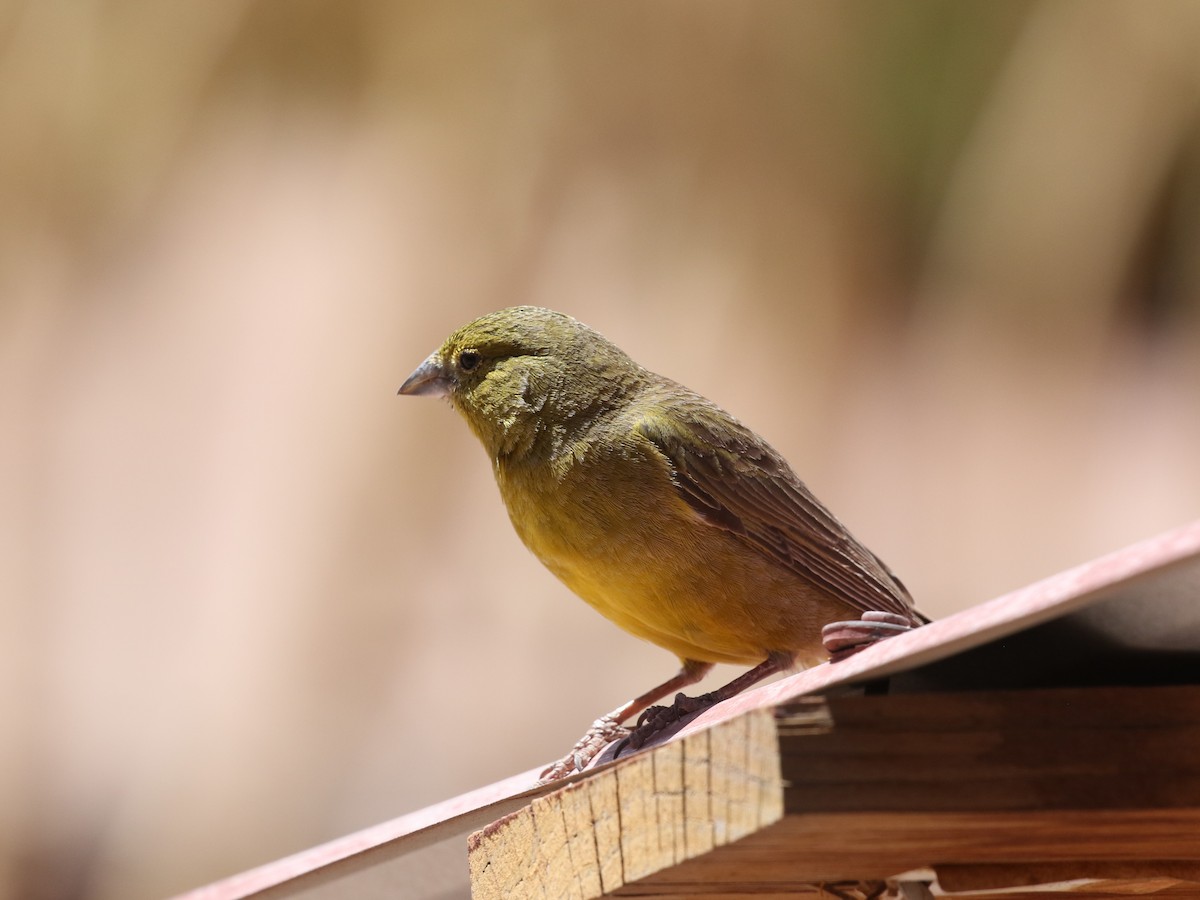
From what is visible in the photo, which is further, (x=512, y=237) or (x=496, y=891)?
(x=512, y=237)

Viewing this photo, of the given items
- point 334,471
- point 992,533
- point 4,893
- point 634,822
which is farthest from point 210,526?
point 634,822

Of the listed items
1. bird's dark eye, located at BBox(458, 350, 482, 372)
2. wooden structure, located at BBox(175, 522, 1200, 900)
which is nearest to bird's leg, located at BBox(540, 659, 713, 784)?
wooden structure, located at BBox(175, 522, 1200, 900)

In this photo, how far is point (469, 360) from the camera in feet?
12.7

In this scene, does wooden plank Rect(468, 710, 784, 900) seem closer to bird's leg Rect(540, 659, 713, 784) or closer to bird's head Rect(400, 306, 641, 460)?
bird's leg Rect(540, 659, 713, 784)

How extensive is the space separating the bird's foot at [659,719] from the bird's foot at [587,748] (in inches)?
3.0

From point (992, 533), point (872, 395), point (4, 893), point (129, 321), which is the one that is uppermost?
point (129, 321)

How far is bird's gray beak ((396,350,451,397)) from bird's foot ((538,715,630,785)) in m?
1.10

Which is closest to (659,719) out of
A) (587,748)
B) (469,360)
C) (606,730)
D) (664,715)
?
(664,715)

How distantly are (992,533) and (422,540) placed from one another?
9.68ft

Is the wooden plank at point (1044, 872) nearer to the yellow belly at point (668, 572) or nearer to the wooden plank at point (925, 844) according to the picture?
the wooden plank at point (925, 844)

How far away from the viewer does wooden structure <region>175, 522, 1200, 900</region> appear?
1.50 meters

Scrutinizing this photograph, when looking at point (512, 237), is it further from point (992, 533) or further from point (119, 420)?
point (992, 533)

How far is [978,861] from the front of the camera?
183 cm

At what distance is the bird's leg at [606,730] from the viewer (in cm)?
289
